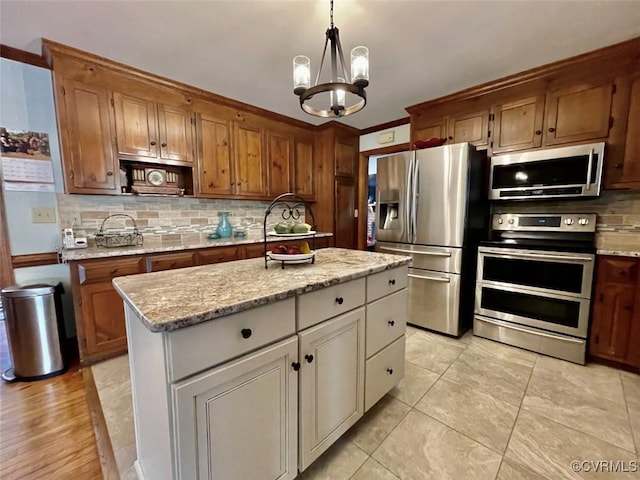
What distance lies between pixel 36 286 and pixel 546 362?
400 cm

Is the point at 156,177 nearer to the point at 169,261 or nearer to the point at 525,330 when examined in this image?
the point at 169,261

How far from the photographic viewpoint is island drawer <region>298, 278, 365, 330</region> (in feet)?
3.72

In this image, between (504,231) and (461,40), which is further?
(504,231)

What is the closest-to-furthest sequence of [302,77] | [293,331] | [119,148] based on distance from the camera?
[293,331] → [302,77] → [119,148]

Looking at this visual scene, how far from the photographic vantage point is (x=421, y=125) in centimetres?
323

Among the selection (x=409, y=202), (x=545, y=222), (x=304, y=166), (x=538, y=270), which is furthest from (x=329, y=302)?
(x=304, y=166)

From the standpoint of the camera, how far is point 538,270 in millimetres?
2312

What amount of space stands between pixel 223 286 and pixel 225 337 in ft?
0.88

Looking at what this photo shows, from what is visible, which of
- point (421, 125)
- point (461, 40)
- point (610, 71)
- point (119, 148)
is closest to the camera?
point (461, 40)

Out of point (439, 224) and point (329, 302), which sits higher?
point (439, 224)

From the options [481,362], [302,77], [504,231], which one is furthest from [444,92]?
[481,362]

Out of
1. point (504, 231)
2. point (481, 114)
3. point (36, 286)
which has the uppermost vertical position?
point (481, 114)

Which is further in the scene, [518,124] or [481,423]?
[518,124]

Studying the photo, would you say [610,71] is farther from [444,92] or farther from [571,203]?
[444,92]
